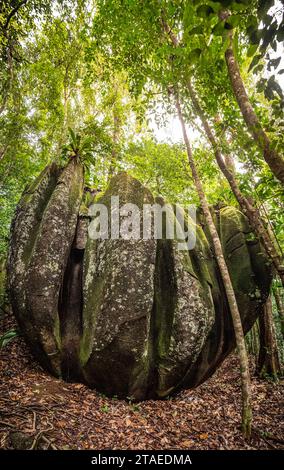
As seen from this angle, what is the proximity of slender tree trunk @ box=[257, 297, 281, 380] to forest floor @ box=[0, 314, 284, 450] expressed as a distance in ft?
3.32

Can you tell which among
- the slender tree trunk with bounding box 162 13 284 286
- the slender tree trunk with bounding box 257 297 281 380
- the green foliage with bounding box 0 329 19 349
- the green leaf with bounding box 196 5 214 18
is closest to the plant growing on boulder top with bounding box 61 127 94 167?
the slender tree trunk with bounding box 162 13 284 286

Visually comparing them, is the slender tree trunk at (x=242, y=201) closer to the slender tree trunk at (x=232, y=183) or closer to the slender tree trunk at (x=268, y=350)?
the slender tree trunk at (x=232, y=183)

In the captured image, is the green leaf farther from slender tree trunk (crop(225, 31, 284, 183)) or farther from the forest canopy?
the forest canopy

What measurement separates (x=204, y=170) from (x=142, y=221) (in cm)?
365

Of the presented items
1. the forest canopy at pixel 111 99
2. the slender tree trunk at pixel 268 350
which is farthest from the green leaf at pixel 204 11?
the slender tree trunk at pixel 268 350

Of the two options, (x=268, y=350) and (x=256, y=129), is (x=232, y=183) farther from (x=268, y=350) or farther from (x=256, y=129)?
(x=268, y=350)

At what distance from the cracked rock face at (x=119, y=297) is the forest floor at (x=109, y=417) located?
366 mm

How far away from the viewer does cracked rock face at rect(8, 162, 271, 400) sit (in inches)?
220

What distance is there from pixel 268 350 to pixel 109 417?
5.15 metres

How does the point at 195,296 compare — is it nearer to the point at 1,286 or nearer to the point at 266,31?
the point at 266,31

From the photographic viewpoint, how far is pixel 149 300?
5766mm

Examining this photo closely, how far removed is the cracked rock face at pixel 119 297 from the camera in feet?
18.4
